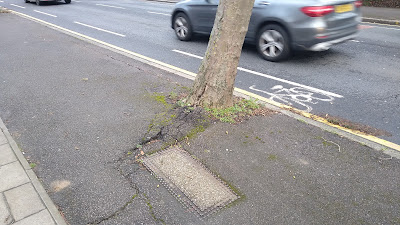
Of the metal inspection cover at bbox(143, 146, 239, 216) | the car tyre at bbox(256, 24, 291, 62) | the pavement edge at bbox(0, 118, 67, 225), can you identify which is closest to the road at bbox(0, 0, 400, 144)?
the car tyre at bbox(256, 24, 291, 62)

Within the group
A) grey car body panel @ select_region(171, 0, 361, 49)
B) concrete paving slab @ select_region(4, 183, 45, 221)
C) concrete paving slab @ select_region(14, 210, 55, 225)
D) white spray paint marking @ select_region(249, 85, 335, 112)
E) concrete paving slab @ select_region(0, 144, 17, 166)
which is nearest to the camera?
concrete paving slab @ select_region(14, 210, 55, 225)

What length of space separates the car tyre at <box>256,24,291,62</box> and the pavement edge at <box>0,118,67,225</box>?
5.47m

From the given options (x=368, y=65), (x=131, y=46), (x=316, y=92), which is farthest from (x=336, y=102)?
(x=131, y=46)

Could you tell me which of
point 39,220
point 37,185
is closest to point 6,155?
point 37,185

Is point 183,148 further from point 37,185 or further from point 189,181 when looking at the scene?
point 37,185

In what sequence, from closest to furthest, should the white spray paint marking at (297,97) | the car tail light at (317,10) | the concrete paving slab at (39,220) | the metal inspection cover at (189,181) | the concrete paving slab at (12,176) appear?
the concrete paving slab at (39,220) < the metal inspection cover at (189,181) < the concrete paving slab at (12,176) < the white spray paint marking at (297,97) < the car tail light at (317,10)

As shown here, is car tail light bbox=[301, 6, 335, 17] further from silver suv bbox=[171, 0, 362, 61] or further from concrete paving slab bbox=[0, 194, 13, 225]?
concrete paving slab bbox=[0, 194, 13, 225]

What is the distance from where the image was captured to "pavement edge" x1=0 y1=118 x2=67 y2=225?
268cm

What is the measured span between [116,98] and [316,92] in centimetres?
345

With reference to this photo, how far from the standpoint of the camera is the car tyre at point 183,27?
29.5ft

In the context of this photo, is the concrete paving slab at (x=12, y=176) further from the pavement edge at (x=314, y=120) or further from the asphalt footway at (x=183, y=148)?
the pavement edge at (x=314, y=120)

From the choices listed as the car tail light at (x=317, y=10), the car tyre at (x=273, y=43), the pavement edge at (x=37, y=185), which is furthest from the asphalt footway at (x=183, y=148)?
the car tail light at (x=317, y=10)

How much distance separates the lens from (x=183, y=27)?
30.0ft

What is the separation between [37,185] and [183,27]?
6.97 metres
